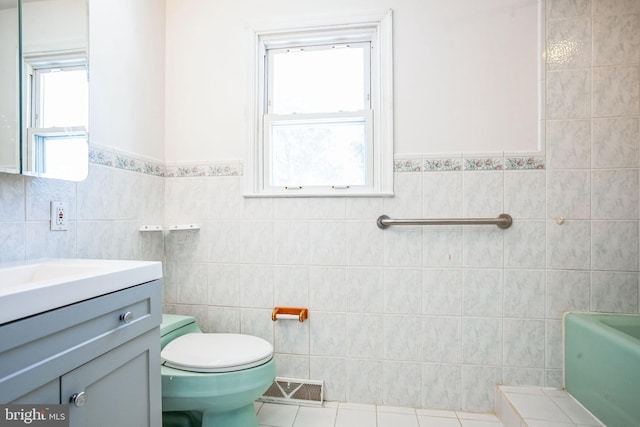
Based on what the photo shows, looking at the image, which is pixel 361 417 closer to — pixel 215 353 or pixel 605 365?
pixel 215 353

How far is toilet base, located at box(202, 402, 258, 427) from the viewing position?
1.22 meters

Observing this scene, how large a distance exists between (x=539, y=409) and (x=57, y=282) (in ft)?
5.84

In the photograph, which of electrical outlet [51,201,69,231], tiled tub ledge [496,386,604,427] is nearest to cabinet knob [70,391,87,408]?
electrical outlet [51,201,69,231]

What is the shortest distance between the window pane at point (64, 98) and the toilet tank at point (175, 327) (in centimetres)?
90

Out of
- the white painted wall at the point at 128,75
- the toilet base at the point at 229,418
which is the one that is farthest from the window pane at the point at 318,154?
the toilet base at the point at 229,418

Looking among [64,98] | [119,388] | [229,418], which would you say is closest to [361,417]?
[229,418]

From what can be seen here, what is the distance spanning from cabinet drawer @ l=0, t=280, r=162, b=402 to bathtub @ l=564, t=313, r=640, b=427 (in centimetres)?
163

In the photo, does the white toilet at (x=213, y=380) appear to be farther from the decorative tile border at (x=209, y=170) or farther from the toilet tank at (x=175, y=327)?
the decorative tile border at (x=209, y=170)

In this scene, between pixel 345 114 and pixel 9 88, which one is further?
pixel 345 114

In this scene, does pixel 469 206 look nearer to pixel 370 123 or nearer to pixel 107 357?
pixel 370 123

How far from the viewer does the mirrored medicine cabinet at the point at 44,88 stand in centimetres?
100

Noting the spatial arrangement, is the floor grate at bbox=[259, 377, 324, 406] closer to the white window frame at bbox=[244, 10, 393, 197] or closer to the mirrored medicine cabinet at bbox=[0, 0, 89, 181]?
the white window frame at bbox=[244, 10, 393, 197]

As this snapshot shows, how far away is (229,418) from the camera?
1237 mm

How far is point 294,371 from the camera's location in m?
1.65
